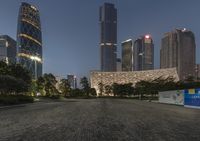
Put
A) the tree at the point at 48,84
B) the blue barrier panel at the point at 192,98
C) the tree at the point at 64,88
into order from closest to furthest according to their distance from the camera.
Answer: the blue barrier panel at the point at 192,98 < the tree at the point at 48,84 < the tree at the point at 64,88

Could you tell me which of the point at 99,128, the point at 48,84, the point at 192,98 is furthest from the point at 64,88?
the point at 99,128

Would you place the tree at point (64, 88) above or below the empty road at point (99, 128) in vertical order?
below

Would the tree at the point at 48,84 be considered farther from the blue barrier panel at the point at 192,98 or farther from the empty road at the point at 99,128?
the empty road at the point at 99,128

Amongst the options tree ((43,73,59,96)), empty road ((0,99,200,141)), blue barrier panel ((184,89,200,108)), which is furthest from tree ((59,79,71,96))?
empty road ((0,99,200,141))

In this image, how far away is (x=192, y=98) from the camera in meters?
32.5

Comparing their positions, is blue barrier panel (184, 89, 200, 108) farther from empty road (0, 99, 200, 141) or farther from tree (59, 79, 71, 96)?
tree (59, 79, 71, 96)

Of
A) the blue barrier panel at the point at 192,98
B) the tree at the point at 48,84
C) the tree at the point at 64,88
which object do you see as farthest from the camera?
the tree at the point at 64,88

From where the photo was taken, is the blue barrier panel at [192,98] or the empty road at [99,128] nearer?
the empty road at [99,128]

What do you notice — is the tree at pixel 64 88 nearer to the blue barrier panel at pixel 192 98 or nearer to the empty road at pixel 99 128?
the blue barrier panel at pixel 192 98

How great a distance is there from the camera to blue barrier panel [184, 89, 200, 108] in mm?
30583

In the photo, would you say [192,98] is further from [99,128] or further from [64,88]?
[64,88]

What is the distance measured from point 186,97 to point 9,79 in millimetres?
32009

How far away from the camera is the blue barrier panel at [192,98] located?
100 ft

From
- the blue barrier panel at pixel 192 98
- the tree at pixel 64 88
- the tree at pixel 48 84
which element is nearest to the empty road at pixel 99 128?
the blue barrier panel at pixel 192 98
